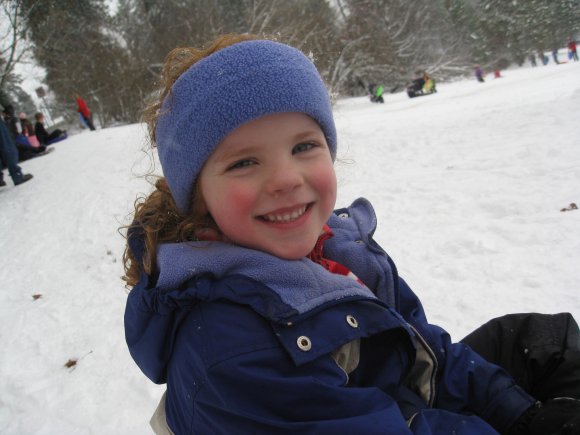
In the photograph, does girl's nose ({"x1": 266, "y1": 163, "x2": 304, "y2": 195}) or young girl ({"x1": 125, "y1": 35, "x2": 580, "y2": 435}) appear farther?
girl's nose ({"x1": 266, "y1": 163, "x2": 304, "y2": 195})

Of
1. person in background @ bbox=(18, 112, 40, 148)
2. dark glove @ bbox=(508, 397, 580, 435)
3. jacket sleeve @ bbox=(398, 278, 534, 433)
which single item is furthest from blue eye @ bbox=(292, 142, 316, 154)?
person in background @ bbox=(18, 112, 40, 148)

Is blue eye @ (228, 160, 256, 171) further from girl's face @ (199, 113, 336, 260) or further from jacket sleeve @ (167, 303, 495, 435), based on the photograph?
jacket sleeve @ (167, 303, 495, 435)

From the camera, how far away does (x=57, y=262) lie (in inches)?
204

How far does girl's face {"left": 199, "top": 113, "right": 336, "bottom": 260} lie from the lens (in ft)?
4.18

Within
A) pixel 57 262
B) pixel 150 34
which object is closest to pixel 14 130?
pixel 57 262

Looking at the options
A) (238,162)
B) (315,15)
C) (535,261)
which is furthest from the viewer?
(315,15)

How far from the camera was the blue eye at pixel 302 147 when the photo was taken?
1.37 metres

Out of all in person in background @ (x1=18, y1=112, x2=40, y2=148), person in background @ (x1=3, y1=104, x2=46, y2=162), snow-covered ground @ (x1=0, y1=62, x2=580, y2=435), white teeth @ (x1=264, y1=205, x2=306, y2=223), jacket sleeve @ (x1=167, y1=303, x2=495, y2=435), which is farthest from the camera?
person in background @ (x1=18, y1=112, x2=40, y2=148)

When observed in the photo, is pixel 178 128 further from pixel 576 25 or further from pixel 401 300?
pixel 576 25

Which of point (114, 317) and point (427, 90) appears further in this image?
point (427, 90)

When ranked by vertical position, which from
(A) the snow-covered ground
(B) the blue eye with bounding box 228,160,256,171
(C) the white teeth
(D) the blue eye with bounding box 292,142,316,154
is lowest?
(A) the snow-covered ground

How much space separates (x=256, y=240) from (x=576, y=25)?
52.7 metres

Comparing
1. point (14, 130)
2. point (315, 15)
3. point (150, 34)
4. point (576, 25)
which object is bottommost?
point (576, 25)

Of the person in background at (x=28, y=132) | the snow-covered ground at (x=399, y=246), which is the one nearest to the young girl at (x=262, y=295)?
the snow-covered ground at (x=399, y=246)
